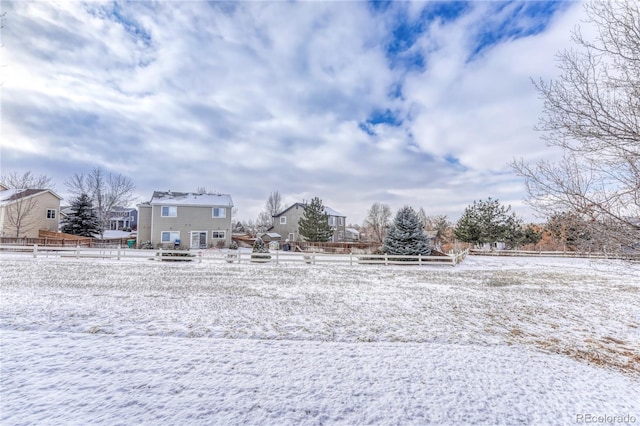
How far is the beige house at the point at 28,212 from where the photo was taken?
25.0 metres

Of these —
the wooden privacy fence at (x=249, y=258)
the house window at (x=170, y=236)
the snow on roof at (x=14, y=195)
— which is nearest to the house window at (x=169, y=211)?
the house window at (x=170, y=236)

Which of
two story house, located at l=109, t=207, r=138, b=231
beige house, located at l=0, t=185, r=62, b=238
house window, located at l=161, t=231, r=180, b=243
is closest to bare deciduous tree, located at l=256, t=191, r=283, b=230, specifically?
two story house, located at l=109, t=207, r=138, b=231

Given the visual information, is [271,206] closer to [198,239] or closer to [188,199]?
[188,199]

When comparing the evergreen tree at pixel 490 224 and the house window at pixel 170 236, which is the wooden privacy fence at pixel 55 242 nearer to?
the house window at pixel 170 236

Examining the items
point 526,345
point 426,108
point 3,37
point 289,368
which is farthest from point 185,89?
point 526,345

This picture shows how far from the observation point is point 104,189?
38469mm

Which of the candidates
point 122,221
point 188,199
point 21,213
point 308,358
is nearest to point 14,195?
point 21,213

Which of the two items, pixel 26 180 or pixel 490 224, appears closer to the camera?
pixel 490 224

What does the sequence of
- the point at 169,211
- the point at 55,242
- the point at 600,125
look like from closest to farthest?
the point at 600,125, the point at 55,242, the point at 169,211

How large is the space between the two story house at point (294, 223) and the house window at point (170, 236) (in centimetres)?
1501

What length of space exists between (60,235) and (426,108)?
115 ft

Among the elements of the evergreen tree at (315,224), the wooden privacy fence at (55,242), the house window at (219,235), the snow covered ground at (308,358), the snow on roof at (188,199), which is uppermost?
the snow on roof at (188,199)

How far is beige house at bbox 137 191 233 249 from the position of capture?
26594 millimetres

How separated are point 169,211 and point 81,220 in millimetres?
14748
